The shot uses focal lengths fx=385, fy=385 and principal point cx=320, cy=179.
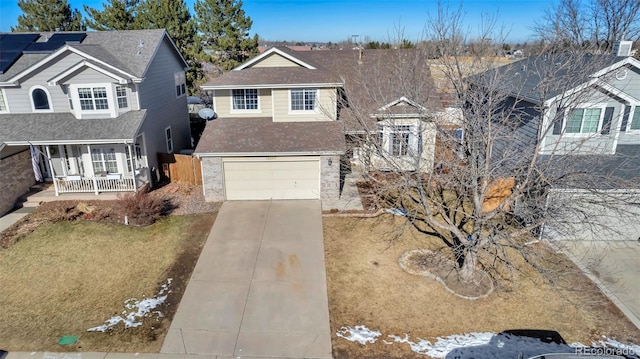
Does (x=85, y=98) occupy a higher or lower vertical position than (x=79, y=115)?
higher

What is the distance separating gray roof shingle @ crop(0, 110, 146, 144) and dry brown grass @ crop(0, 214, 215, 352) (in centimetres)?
412

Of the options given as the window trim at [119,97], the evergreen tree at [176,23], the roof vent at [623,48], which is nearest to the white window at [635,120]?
the roof vent at [623,48]

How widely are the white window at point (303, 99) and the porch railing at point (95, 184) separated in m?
8.51

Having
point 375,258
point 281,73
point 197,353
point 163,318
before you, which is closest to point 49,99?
point 281,73

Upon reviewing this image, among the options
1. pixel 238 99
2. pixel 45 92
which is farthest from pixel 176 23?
pixel 238 99

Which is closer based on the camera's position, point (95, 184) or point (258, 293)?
point (258, 293)

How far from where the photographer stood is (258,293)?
1112 cm

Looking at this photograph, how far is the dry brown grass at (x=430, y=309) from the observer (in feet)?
31.6

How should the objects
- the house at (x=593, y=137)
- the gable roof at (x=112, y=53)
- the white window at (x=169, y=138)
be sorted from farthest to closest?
the white window at (x=169, y=138)
the gable roof at (x=112, y=53)
the house at (x=593, y=137)

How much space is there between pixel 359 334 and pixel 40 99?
738 inches

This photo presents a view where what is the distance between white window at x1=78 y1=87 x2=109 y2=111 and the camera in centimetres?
1772

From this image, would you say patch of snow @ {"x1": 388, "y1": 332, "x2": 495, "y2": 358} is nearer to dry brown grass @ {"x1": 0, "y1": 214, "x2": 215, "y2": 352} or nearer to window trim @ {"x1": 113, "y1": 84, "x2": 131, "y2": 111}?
dry brown grass @ {"x1": 0, "y1": 214, "x2": 215, "y2": 352}

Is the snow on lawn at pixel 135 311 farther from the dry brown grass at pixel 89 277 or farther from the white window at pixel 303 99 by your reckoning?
the white window at pixel 303 99

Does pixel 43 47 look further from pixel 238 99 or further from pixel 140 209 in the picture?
pixel 140 209
